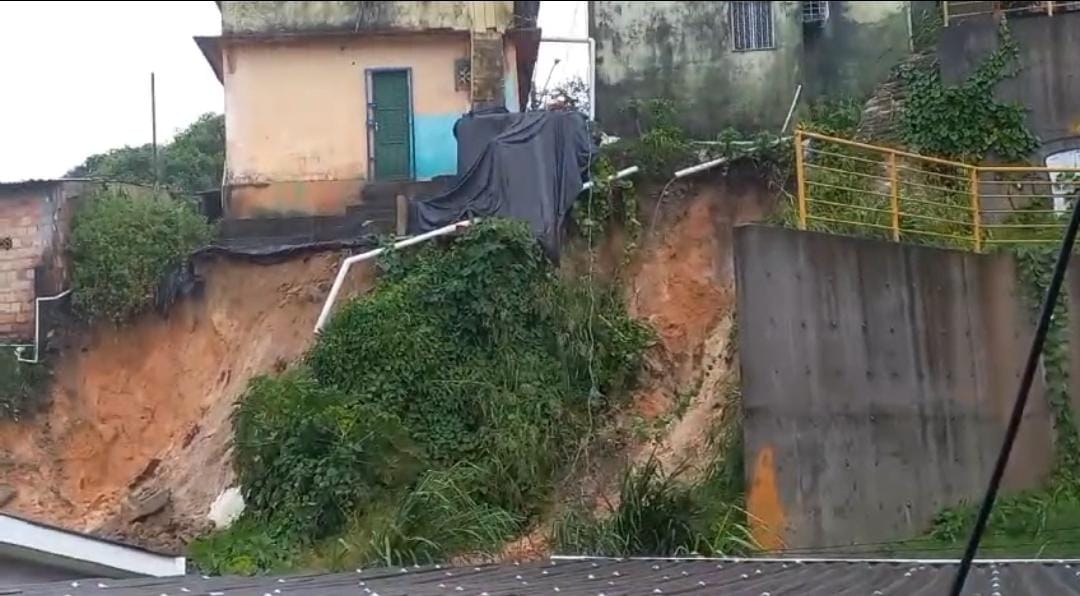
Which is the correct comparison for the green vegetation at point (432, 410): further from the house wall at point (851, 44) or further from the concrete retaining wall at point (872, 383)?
the house wall at point (851, 44)

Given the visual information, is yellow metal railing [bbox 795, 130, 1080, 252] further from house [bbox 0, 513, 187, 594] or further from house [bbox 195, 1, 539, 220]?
house [bbox 0, 513, 187, 594]

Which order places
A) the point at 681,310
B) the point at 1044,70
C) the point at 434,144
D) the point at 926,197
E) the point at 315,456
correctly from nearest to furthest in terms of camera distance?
the point at 315,456 → the point at 926,197 → the point at 1044,70 → the point at 681,310 → the point at 434,144

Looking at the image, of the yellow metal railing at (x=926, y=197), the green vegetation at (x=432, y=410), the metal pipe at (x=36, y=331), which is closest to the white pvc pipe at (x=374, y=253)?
the green vegetation at (x=432, y=410)

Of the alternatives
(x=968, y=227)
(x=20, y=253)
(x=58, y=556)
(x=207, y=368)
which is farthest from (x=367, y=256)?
(x=58, y=556)

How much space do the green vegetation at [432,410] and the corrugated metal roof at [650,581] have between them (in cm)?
324

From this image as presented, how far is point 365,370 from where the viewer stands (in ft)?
48.1

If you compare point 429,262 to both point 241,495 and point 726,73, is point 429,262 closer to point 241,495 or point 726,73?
point 241,495

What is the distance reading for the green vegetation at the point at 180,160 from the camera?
25.0m

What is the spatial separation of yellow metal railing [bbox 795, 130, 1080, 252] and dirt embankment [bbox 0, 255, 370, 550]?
18.9 feet

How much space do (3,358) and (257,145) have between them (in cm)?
466

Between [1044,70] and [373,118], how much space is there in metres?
9.27

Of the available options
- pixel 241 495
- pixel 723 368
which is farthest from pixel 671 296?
pixel 241 495

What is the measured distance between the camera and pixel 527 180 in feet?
53.9

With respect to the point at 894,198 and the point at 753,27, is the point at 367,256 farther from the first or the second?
the point at 753,27
